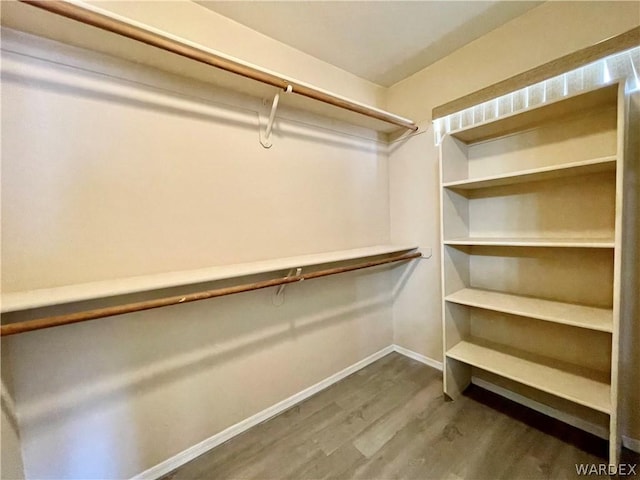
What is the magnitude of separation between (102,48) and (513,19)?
2.31 metres

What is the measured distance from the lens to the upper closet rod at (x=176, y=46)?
2.88 feet

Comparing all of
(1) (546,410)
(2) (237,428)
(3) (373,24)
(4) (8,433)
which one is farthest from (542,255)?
(4) (8,433)

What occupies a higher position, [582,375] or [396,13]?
[396,13]

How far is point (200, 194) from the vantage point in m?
1.46

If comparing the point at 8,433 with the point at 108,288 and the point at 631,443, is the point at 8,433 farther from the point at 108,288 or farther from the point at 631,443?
the point at 631,443

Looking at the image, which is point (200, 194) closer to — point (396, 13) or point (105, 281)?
point (105, 281)

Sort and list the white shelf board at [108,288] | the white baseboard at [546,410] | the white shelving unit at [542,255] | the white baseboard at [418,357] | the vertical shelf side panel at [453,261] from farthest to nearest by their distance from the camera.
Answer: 1. the white baseboard at [418,357]
2. the vertical shelf side panel at [453,261]
3. the white baseboard at [546,410]
4. the white shelving unit at [542,255]
5. the white shelf board at [108,288]

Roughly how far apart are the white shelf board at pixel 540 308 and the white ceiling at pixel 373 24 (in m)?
1.79

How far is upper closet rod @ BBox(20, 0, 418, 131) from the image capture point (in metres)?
0.88

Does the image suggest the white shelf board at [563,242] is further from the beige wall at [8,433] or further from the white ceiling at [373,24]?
the beige wall at [8,433]

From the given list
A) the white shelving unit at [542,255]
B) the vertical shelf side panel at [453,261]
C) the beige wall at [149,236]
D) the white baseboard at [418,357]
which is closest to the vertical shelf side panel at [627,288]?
the white shelving unit at [542,255]

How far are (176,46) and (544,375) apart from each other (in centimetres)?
252

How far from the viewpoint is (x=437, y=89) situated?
208 centimetres

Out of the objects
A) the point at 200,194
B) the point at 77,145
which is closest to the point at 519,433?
the point at 200,194
